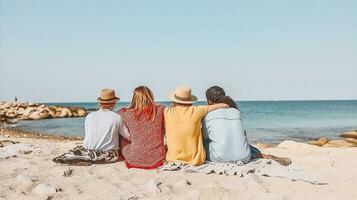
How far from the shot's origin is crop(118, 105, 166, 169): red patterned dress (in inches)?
260

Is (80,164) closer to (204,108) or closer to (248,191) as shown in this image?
(204,108)

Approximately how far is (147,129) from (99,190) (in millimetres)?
1534

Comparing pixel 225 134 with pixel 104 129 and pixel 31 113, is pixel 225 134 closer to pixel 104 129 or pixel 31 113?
pixel 104 129

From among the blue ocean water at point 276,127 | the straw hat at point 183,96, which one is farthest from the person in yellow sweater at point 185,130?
the blue ocean water at point 276,127

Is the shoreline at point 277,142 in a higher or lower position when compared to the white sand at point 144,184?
lower

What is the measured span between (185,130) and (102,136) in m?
1.38

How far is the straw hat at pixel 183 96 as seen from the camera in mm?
6637

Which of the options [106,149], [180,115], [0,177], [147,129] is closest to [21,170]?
[0,177]


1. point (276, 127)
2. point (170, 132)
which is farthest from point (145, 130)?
point (276, 127)

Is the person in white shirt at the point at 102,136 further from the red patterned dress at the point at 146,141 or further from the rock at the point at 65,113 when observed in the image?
the rock at the point at 65,113

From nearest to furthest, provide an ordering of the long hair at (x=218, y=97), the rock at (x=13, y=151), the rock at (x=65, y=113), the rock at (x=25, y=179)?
the rock at (x=25, y=179) < the long hair at (x=218, y=97) < the rock at (x=13, y=151) < the rock at (x=65, y=113)

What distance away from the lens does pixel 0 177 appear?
587cm

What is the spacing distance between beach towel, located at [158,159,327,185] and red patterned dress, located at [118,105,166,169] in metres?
0.24

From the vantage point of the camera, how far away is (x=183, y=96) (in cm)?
663
